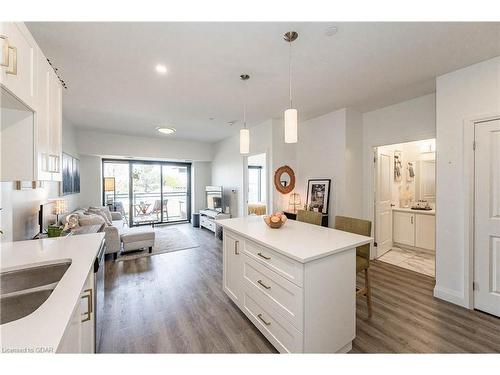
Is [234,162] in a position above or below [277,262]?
above

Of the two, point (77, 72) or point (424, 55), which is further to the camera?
point (77, 72)

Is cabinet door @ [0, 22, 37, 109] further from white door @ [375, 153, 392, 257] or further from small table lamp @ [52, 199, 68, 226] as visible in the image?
white door @ [375, 153, 392, 257]

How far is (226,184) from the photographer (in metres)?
6.02

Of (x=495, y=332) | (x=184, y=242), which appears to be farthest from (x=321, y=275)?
(x=184, y=242)

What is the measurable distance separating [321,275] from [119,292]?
2.55 m

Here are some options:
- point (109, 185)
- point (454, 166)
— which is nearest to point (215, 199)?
point (109, 185)

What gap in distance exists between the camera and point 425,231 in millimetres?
3975

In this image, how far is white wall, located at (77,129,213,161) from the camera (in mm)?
5059

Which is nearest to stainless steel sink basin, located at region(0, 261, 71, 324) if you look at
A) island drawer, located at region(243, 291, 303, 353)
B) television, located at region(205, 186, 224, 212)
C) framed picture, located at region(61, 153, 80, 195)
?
island drawer, located at region(243, 291, 303, 353)

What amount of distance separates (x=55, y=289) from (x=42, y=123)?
44.1 inches

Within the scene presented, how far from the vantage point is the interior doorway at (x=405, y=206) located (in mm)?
3738

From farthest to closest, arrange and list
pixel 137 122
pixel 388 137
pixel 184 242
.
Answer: pixel 184 242
pixel 137 122
pixel 388 137

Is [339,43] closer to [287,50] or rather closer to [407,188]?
[287,50]

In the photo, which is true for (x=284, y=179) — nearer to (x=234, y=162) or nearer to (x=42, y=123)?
(x=234, y=162)
